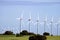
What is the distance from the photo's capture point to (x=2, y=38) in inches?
2227

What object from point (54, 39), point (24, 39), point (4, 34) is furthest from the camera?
point (4, 34)

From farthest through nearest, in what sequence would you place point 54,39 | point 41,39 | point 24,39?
point 54,39 → point 24,39 → point 41,39

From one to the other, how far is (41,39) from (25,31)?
19411mm

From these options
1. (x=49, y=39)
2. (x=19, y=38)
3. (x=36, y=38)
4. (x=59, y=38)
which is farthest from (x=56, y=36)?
(x=36, y=38)

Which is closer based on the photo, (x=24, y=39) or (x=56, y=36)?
(x=24, y=39)

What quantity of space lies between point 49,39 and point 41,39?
872 centimetres

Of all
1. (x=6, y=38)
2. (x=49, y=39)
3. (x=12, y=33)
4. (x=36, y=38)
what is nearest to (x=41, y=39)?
(x=36, y=38)

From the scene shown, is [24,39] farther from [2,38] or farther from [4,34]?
[4,34]

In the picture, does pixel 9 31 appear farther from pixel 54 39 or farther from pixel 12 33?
pixel 54 39

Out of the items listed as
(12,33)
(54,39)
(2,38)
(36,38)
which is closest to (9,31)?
(12,33)

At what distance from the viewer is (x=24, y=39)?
5453 cm

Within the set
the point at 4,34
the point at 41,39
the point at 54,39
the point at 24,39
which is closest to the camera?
the point at 41,39

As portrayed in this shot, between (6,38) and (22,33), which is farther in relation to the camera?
(22,33)

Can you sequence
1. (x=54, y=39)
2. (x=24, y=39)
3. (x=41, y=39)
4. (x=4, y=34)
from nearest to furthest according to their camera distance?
1. (x=41, y=39)
2. (x=24, y=39)
3. (x=54, y=39)
4. (x=4, y=34)
